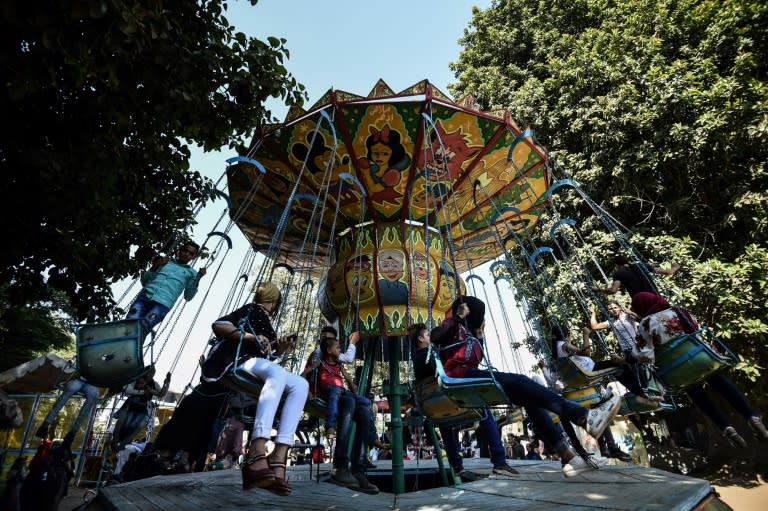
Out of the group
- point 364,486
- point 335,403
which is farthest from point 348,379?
point 364,486

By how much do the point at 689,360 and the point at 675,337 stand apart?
22 centimetres

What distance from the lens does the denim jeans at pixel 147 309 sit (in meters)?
4.49

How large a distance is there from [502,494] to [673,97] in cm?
1048

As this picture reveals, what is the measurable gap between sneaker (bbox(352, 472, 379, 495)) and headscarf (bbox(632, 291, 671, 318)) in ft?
10.7

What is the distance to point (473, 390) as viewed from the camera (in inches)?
133

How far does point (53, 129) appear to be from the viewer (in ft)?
13.9

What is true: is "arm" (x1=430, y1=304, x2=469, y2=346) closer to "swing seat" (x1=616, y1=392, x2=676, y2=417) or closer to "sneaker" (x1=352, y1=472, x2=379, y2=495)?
"sneaker" (x1=352, y1=472, x2=379, y2=495)

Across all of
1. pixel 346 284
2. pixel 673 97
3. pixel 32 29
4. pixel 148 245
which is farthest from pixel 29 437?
pixel 673 97

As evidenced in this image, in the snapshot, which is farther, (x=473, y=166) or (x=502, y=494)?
(x=473, y=166)

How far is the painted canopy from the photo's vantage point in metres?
6.52

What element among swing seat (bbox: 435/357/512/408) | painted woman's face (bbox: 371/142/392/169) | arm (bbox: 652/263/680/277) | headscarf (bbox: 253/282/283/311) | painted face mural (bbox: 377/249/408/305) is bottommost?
swing seat (bbox: 435/357/512/408)

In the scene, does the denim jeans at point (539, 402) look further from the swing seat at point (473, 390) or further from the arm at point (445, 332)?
the arm at point (445, 332)

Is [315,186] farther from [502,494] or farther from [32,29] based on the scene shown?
[502,494]

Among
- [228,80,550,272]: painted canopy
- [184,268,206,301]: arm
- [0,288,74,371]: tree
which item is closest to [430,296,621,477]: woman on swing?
[228,80,550,272]: painted canopy
